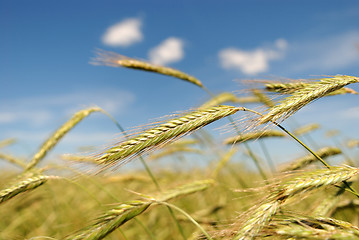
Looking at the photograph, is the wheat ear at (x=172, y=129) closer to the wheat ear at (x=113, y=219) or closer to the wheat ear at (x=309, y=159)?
the wheat ear at (x=113, y=219)

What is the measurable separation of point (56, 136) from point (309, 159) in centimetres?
211

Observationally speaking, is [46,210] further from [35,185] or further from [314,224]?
[314,224]

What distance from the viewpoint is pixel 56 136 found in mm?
2717

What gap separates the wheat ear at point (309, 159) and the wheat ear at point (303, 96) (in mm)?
697

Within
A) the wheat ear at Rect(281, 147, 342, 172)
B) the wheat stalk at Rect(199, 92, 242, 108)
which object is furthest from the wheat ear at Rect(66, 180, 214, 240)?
the wheat stalk at Rect(199, 92, 242, 108)

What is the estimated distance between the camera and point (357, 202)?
2.30 metres

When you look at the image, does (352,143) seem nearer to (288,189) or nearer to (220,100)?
(220,100)

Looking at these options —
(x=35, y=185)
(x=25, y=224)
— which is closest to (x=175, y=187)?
(x=35, y=185)

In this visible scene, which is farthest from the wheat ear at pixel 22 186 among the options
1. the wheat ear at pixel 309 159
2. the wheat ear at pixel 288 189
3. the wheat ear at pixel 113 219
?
the wheat ear at pixel 309 159

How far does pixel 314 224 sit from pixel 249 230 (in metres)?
0.30

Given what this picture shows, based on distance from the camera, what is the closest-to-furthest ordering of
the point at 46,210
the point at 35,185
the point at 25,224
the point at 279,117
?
1. the point at 279,117
2. the point at 35,185
3. the point at 25,224
4. the point at 46,210

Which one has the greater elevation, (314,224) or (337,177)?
(337,177)

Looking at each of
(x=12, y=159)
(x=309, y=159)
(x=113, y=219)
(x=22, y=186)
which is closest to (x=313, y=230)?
(x=113, y=219)

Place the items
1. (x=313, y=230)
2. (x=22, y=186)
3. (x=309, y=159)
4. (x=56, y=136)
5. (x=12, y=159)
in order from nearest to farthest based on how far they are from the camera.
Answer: (x=313, y=230), (x=22, y=186), (x=309, y=159), (x=56, y=136), (x=12, y=159)
